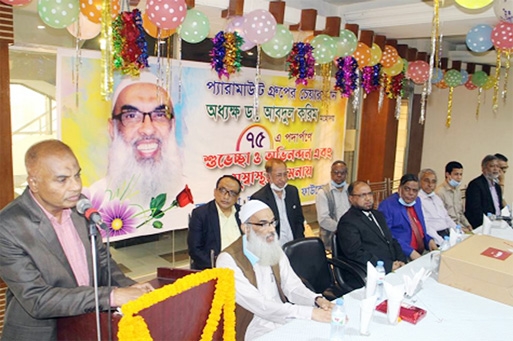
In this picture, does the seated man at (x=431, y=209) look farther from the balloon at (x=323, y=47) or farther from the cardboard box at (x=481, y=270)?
the balloon at (x=323, y=47)

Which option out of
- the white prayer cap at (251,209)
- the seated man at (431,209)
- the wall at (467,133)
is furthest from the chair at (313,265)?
the wall at (467,133)

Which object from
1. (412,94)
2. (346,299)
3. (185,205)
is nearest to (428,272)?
(346,299)

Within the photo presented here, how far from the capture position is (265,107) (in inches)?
216

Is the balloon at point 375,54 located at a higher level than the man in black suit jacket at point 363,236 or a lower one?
higher

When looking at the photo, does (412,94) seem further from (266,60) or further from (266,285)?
(266,285)

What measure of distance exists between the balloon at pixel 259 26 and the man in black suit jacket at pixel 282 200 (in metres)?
1.25

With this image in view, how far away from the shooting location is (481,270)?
2.71m

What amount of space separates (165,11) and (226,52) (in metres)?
1.17

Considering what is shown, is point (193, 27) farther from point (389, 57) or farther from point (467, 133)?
point (467, 133)

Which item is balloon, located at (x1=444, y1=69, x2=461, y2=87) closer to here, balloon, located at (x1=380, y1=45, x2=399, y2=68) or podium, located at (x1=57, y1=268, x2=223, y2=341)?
balloon, located at (x1=380, y1=45, x2=399, y2=68)

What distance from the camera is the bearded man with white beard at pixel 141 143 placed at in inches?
163

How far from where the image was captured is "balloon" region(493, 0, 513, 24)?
393 cm

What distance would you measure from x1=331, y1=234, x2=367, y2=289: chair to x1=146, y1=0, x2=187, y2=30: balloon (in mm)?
2370

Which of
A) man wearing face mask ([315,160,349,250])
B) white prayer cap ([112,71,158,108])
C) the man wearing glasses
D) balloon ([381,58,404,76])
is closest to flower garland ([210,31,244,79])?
white prayer cap ([112,71,158,108])
